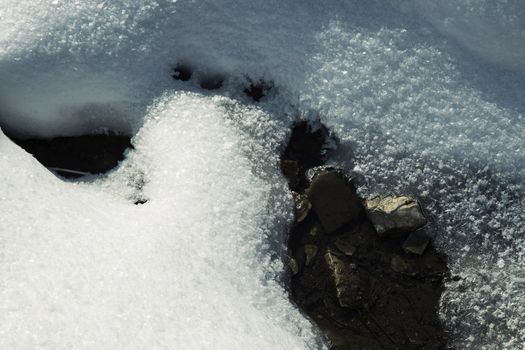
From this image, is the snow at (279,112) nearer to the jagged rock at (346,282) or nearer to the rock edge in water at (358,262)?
the rock edge in water at (358,262)

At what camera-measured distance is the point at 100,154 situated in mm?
3197

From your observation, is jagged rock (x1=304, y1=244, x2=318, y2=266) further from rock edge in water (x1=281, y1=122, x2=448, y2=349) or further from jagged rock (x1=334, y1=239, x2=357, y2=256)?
jagged rock (x1=334, y1=239, x2=357, y2=256)

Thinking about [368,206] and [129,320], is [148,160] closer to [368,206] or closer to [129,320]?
[129,320]

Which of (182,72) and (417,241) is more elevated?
(182,72)

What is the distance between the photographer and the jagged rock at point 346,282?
305 centimetres

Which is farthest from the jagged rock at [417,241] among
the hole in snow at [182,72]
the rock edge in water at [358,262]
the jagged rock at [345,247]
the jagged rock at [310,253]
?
the hole in snow at [182,72]

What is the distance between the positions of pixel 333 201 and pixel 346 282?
1.54 feet

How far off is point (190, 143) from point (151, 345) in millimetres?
1139

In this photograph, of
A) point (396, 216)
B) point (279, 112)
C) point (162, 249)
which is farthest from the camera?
point (279, 112)

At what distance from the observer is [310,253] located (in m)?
3.12

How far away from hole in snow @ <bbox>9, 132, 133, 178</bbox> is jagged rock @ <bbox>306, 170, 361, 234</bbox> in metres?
1.16

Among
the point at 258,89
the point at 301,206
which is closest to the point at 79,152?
the point at 258,89

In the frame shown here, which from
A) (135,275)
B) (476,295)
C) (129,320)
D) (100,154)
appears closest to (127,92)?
(100,154)

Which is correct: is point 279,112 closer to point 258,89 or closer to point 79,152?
point 258,89
